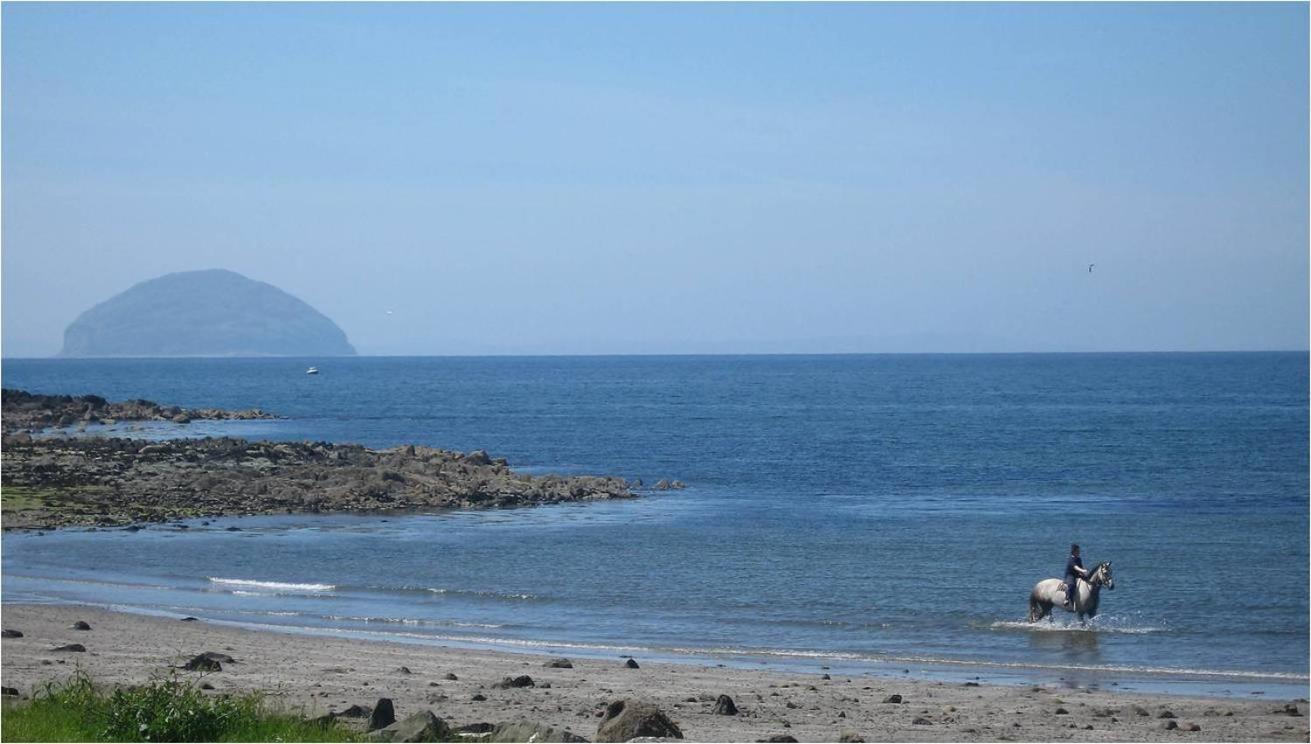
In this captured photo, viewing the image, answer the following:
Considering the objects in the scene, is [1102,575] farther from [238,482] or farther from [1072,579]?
[238,482]

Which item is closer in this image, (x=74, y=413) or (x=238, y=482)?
(x=238, y=482)

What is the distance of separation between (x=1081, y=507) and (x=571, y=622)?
27.9 metres

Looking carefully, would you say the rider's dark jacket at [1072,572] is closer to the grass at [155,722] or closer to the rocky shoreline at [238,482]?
the grass at [155,722]

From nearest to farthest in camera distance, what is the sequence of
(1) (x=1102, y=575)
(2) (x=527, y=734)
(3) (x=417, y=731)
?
1. (2) (x=527, y=734)
2. (3) (x=417, y=731)
3. (1) (x=1102, y=575)

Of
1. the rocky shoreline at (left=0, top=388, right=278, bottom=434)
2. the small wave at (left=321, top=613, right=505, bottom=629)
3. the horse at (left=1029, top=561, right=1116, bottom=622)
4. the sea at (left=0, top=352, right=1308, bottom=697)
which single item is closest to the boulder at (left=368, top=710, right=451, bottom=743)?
the sea at (left=0, top=352, right=1308, bottom=697)

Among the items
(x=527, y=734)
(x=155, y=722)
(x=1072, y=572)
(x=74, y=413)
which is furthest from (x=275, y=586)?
(x=74, y=413)

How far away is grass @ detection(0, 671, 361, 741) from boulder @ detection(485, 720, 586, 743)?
60.5 inches

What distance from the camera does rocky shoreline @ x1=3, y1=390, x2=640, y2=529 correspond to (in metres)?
45.5

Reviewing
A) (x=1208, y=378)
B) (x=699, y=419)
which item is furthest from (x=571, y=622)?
(x=1208, y=378)

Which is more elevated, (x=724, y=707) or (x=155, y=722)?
(x=155, y=722)

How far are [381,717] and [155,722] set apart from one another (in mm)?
3254

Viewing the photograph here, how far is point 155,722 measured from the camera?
40.7ft

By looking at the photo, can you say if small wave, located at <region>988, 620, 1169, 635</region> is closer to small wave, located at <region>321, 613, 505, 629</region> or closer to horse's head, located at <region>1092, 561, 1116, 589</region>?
horse's head, located at <region>1092, 561, 1116, 589</region>

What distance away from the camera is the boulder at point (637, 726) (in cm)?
1481
